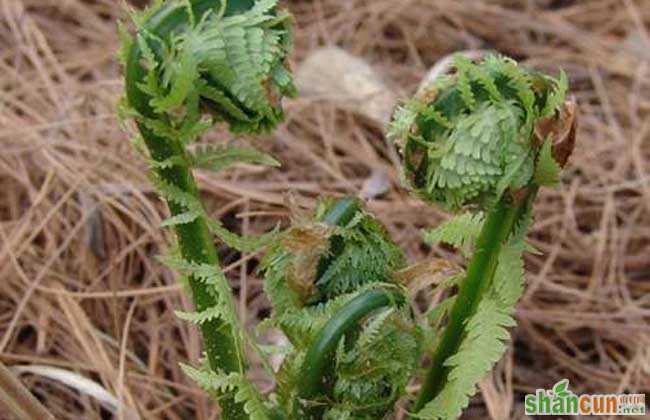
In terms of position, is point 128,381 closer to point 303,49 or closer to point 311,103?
point 311,103

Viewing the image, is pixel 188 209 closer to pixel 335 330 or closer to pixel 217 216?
pixel 335 330

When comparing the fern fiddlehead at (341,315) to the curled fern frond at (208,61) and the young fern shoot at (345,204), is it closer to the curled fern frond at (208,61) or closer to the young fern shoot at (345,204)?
the young fern shoot at (345,204)

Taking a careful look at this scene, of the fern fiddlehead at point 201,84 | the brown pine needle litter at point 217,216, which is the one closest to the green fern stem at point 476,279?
the fern fiddlehead at point 201,84

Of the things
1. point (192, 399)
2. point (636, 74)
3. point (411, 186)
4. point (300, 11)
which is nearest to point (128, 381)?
point (192, 399)

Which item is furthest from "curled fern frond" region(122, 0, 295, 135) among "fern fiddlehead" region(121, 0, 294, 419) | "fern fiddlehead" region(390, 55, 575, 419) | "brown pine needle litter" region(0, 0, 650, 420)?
"brown pine needle litter" region(0, 0, 650, 420)

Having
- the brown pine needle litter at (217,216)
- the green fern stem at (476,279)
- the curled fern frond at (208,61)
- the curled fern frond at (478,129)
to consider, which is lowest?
the brown pine needle litter at (217,216)

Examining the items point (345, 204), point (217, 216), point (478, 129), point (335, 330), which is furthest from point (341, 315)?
point (217, 216)
